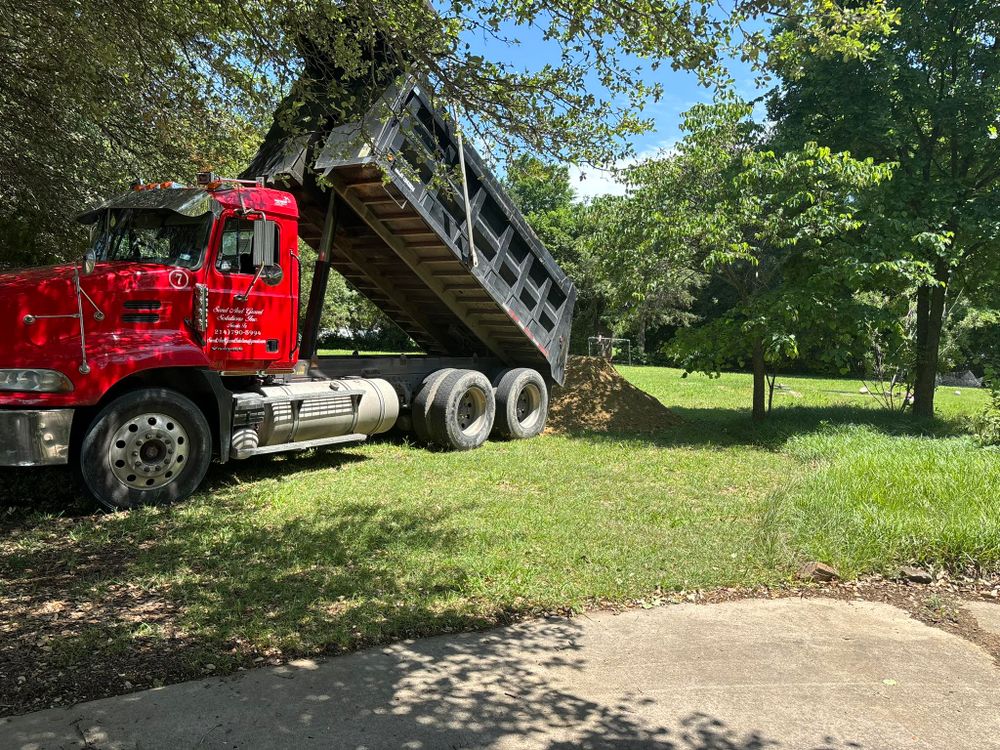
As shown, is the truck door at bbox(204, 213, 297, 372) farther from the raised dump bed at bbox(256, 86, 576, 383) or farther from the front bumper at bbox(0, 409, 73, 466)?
the front bumper at bbox(0, 409, 73, 466)

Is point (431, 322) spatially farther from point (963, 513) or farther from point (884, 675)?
point (884, 675)

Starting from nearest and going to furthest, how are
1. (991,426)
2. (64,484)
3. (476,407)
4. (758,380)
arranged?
(64,484) < (991,426) < (476,407) < (758,380)

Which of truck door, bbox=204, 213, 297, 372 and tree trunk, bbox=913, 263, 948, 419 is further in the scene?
tree trunk, bbox=913, 263, 948, 419

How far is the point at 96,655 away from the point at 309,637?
104 cm

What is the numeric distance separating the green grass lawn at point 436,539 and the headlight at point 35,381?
42.8 inches

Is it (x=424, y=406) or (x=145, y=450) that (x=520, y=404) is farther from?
(x=145, y=450)

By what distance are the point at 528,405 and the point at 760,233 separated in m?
4.26

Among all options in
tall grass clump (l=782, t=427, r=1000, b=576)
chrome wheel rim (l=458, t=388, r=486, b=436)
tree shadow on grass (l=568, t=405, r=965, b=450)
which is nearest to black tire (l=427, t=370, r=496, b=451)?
chrome wheel rim (l=458, t=388, r=486, b=436)

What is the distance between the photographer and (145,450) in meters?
6.62

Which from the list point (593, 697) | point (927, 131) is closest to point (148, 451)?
point (593, 697)

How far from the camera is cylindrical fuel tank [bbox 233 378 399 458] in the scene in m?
7.52

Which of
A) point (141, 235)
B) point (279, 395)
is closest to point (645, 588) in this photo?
point (279, 395)

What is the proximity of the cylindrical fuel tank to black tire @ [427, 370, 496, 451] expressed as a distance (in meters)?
0.64

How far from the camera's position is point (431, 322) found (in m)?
12.0
